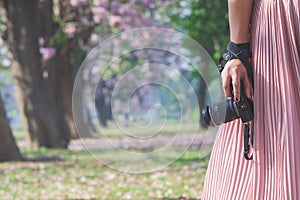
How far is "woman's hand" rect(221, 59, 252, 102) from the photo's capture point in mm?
2340

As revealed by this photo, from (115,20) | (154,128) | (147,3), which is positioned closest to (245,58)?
(154,128)

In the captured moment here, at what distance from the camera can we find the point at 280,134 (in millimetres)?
2295

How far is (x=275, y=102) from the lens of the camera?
2.31m

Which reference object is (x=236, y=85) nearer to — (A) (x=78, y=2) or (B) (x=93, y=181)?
(B) (x=93, y=181)

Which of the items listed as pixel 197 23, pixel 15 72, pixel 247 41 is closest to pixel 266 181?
pixel 247 41

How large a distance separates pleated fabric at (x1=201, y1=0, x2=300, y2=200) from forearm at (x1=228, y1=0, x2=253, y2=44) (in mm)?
27

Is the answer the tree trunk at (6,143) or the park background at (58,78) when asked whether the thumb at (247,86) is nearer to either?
the park background at (58,78)

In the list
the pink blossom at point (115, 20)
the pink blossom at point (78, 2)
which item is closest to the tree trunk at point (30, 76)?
the pink blossom at point (78, 2)

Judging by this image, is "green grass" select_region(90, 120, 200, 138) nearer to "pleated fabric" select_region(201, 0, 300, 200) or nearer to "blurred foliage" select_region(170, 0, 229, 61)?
"pleated fabric" select_region(201, 0, 300, 200)

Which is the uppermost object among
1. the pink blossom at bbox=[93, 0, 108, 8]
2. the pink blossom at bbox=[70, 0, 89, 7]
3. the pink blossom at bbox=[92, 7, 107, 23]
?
the pink blossom at bbox=[70, 0, 89, 7]

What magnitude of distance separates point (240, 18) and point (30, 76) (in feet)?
42.1

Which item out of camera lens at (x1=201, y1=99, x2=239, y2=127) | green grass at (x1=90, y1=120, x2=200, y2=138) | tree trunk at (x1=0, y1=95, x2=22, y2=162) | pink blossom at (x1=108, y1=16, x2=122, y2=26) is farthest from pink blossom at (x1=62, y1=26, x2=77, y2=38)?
camera lens at (x1=201, y1=99, x2=239, y2=127)

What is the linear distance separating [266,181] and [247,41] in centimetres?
51

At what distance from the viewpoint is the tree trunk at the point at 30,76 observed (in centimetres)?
1455
